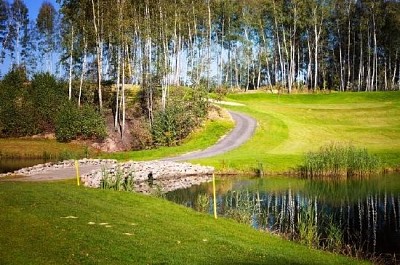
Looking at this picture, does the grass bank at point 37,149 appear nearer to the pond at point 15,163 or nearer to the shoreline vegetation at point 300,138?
the shoreline vegetation at point 300,138

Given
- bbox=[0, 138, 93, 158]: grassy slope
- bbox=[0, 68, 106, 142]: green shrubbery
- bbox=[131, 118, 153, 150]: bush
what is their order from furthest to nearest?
bbox=[0, 68, 106, 142]: green shrubbery → bbox=[0, 138, 93, 158]: grassy slope → bbox=[131, 118, 153, 150]: bush

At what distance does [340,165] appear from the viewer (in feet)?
119

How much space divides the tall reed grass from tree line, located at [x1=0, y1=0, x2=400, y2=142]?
23107 millimetres

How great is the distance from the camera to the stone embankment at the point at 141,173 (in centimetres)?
3134

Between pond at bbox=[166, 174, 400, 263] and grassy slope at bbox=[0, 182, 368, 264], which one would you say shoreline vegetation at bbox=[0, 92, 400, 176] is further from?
grassy slope at bbox=[0, 182, 368, 264]

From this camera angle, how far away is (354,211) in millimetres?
24844

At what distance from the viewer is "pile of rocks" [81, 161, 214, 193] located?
107 feet

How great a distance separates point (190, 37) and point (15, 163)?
3451 centimetres

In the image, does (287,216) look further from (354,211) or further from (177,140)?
(177,140)

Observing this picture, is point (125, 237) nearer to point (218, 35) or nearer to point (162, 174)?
point (162, 174)

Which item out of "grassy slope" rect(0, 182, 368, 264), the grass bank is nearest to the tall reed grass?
"grassy slope" rect(0, 182, 368, 264)

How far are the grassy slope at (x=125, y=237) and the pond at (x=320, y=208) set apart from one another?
3350 mm

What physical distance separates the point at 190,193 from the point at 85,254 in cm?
1859

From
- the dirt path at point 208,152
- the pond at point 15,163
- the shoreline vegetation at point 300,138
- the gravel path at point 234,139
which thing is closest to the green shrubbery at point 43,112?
the shoreline vegetation at point 300,138
